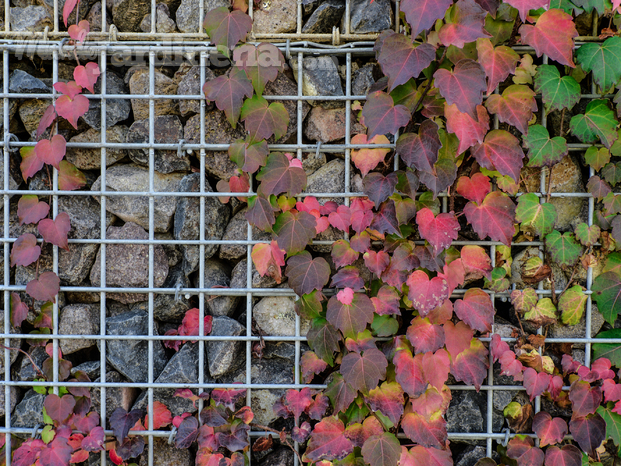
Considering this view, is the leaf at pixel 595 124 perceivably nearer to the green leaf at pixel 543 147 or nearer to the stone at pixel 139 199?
the green leaf at pixel 543 147

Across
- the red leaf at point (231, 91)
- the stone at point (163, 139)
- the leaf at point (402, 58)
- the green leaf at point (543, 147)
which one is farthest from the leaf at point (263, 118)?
the green leaf at point (543, 147)

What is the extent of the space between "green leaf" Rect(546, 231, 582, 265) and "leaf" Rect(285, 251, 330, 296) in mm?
823

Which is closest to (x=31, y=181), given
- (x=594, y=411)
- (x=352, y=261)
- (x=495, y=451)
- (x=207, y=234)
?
(x=207, y=234)

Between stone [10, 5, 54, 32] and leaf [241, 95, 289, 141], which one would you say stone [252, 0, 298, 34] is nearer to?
leaf [241, 95, 289, 141]

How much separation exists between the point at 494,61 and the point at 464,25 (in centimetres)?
17

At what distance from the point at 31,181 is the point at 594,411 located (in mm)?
2262

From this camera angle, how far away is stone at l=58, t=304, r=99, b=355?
1.72m

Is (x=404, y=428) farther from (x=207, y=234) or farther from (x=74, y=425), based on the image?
(x=74, y=425)

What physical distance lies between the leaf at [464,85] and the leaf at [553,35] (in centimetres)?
21

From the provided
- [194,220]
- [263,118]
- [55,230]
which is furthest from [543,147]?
[55,230]

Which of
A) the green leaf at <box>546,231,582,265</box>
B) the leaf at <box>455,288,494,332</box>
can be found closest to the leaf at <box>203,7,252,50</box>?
the leaf at <box>455,288,494,332</box>

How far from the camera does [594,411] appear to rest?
1.61 metres

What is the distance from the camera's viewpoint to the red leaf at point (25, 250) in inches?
65.2

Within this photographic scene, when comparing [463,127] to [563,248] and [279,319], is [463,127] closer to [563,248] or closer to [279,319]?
[563,248]
